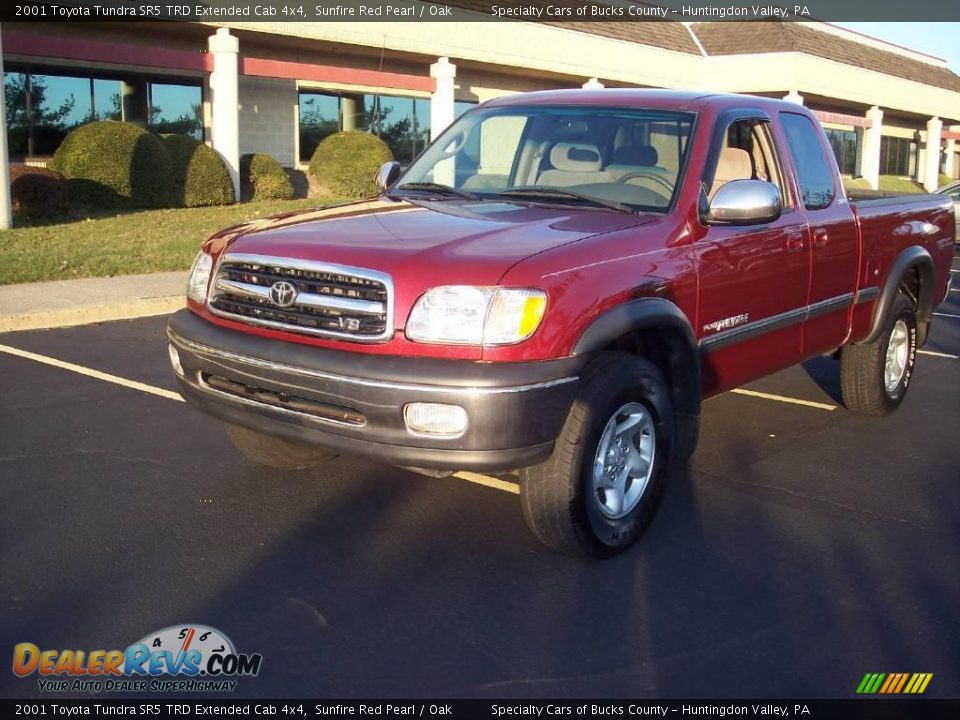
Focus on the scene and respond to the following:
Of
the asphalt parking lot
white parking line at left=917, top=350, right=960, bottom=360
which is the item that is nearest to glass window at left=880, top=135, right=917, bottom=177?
white parking line at left=917, top=350, right=960, bottom=360

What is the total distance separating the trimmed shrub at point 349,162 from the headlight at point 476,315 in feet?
66.6

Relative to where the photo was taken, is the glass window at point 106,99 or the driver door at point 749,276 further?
the glass window at point 106,99

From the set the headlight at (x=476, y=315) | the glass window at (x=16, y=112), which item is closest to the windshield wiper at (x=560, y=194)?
the headlight at (x=476, y=315)

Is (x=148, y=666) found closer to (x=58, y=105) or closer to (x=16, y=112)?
(x=16, y=112)

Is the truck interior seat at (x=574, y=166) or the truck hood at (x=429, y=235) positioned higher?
the truck interior seat at (x=574, y=166)

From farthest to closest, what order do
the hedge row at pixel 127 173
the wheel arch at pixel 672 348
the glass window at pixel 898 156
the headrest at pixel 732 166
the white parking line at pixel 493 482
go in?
the glass window at pixel 898 156, the hedge row at pixel 127 173, the headrest at pixel 732 166, the white parking line at pixel 493 482, the wheel arch at pixel 672 348

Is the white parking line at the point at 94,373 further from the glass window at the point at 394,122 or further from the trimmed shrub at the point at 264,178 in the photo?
the glass window at the point at 394,122

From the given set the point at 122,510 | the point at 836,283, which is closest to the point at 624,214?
the point at 836,283

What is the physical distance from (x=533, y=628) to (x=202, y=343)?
190cm

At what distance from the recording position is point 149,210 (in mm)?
19719

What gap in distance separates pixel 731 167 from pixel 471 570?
2655mm

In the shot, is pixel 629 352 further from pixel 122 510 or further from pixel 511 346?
pixel 122 510

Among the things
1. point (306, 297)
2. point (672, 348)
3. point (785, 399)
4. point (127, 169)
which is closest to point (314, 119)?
point (127, 169)

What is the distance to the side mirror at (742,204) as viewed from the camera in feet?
16.0
